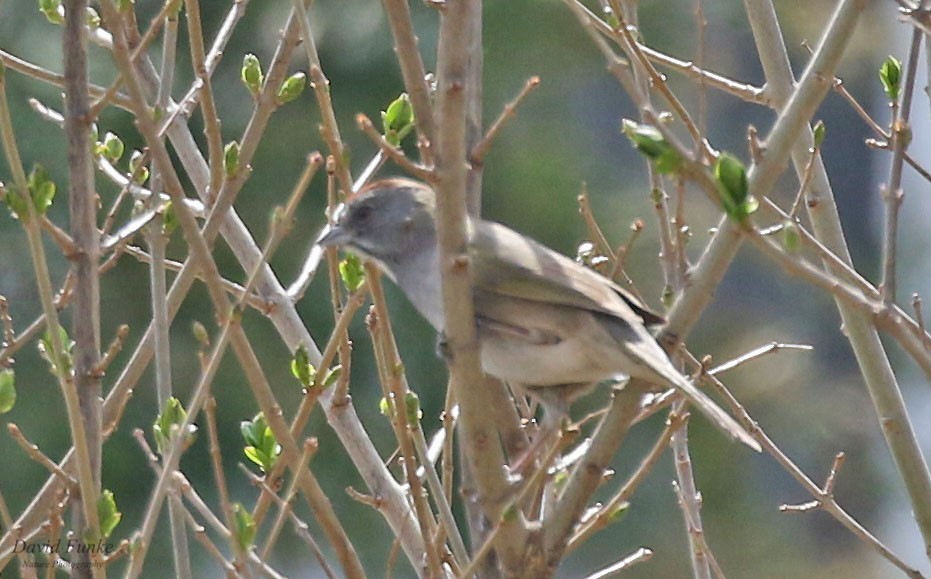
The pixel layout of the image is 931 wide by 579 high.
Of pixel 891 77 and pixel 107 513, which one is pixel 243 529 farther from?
pixel 891 77

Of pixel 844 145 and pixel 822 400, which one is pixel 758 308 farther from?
pixel 844 145

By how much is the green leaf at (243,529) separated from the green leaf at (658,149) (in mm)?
1097

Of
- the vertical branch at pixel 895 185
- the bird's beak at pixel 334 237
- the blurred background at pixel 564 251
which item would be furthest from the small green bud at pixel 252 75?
the blurred background at pixel 564 251

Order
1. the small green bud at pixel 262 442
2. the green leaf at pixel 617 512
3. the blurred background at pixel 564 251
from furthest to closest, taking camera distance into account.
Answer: the blurred background at pixel 564 251, the small green bud at pixel 262 442, the green leaf at pixel 617 512

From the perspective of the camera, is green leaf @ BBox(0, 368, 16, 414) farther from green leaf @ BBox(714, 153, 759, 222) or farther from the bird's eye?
green leaf @ BBox(714, 153, 759, 222)

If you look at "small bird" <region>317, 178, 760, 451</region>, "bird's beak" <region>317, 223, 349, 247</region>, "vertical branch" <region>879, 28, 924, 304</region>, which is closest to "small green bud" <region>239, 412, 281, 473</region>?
"small bird" <region>317, 178, 760, 451</region>

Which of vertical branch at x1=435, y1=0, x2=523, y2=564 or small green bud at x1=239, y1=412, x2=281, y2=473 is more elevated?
vertical branch at x1=435, y1=0, x2=523, y2=564

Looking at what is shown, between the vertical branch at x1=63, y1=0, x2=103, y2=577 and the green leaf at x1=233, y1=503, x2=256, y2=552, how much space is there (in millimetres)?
286

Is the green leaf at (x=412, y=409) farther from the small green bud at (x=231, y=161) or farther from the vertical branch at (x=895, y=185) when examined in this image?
the vertical branch at (x=895, y=185)

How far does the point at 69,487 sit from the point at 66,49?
0.89 meters

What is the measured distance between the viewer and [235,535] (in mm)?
2811

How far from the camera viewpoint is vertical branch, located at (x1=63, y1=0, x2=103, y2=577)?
2.75m

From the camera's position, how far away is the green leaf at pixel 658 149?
93.0 inches

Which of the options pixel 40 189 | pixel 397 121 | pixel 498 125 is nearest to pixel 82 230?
pixel 40 189
